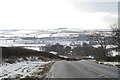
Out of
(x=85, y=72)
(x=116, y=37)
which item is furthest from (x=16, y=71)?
(x=116, y=37)

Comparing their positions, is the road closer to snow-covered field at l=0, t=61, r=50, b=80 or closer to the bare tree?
snow-covered field at l=0, t=61, r=50, b=80

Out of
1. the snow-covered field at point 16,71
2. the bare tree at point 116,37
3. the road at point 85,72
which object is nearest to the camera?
the road at point 85,72

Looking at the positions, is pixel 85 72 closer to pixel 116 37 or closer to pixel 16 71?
pixel 16 71

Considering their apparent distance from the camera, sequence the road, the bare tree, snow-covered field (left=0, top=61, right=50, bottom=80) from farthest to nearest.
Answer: the bare tree, snow-covered field (left=0, top=61, right=50, bottom=80), the road

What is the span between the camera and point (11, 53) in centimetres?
6269

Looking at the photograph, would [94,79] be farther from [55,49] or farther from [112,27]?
[55,49]

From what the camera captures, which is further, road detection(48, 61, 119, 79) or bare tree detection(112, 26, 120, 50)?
bare tree detection(112, 26, 120, 50)

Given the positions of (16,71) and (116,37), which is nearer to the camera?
(16,71)

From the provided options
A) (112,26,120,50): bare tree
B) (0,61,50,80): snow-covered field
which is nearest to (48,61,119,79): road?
(0,61,50,80): snow-covered field

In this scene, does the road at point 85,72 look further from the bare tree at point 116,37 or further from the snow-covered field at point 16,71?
the bare tree at point 116,37

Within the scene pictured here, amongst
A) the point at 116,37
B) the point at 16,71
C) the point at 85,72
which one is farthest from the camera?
the point at 116,37

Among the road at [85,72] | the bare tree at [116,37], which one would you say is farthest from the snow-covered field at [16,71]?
the bare tree at [116,37]

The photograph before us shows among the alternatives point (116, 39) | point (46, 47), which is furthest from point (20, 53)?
point (46, 47)

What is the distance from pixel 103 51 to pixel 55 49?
86.2 m
